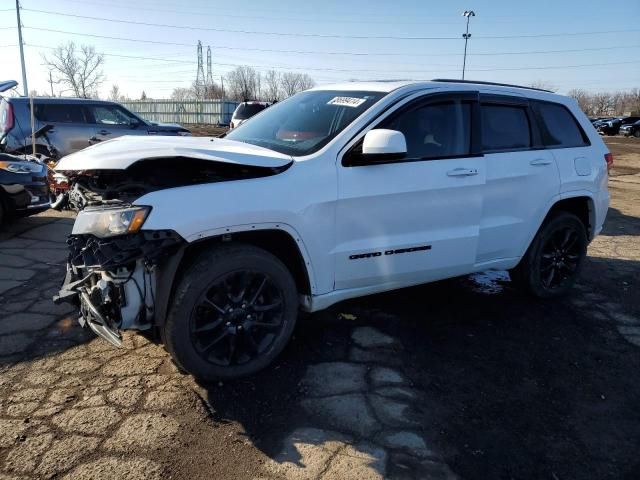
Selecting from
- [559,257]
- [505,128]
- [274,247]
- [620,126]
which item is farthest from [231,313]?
[620,126]

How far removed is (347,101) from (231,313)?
178cm

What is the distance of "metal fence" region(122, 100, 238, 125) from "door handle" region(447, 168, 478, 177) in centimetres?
4147

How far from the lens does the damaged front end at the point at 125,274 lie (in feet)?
9.07

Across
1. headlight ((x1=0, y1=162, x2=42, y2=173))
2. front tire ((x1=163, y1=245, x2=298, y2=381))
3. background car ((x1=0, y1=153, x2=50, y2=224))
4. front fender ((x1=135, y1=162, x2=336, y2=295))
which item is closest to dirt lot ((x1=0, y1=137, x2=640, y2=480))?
front tire ((x1=163, y1=245, x2=298, y2=381))

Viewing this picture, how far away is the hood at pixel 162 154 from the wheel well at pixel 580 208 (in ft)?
9.47

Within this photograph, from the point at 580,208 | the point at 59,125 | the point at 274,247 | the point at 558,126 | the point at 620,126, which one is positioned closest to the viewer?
the point at 274,247

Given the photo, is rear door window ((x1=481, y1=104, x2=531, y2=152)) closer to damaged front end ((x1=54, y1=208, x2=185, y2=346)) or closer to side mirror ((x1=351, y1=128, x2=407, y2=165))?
side mirror ((x1=351, y1=128, x2=407, y2=165))

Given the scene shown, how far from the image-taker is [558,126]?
4.71m

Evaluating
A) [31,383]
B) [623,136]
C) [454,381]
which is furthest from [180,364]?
[623,136]

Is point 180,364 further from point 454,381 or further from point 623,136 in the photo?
point 623,136

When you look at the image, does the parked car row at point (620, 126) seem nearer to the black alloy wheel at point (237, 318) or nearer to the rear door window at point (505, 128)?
the rear door window at point (505, 128)

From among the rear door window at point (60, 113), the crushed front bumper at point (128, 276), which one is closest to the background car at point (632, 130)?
the rear door window at point (60, 113)

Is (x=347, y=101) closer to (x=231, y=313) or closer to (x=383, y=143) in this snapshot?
(x=383, y=143)

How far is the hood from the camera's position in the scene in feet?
9.52
